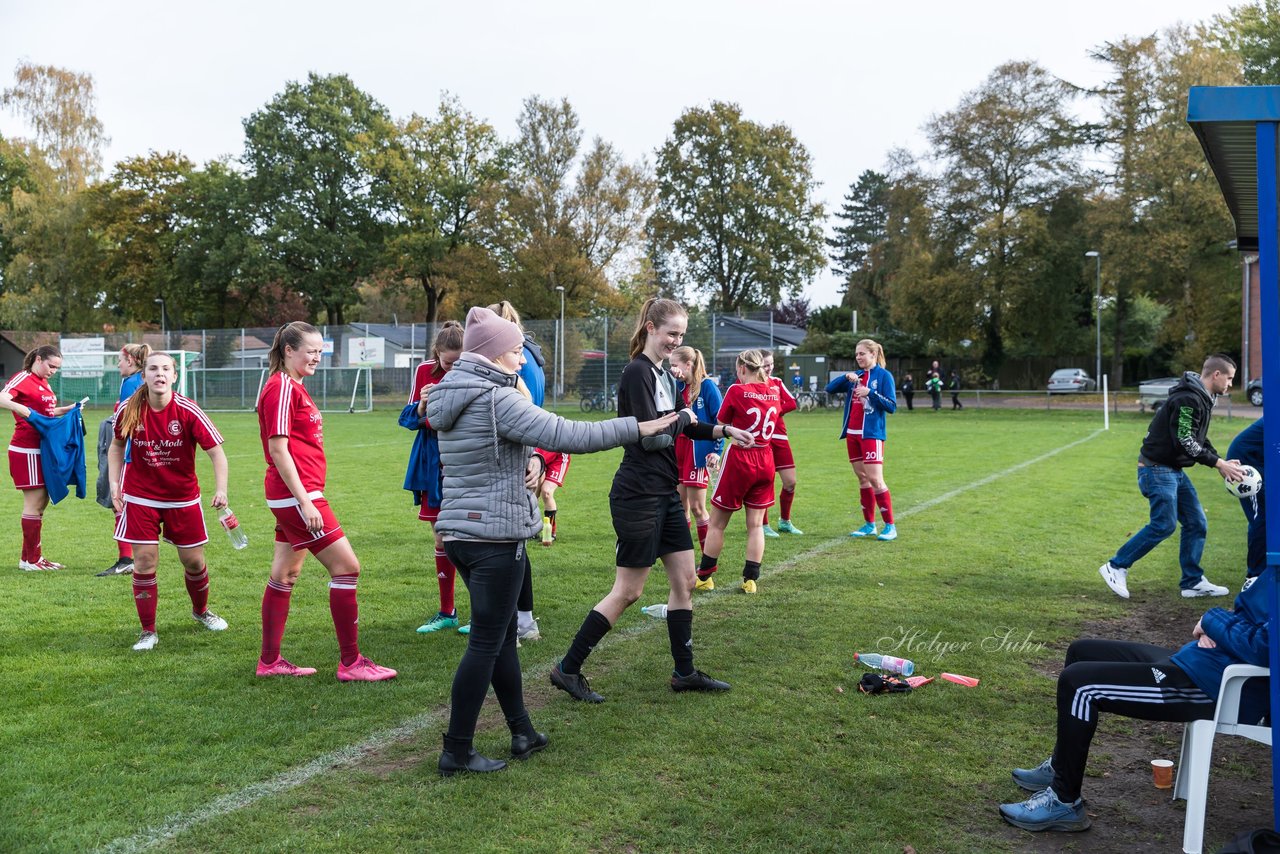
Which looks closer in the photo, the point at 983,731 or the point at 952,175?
the point at 983,731

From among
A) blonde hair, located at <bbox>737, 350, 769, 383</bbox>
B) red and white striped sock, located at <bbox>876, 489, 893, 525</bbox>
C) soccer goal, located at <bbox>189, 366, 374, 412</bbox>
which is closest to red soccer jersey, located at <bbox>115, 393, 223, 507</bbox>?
blonde hair, located at <bbox>737, 350, 769, 383</bbox>

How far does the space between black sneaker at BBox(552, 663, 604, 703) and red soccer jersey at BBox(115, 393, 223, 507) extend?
2.49m

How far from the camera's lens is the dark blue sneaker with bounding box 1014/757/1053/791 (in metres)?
3.92

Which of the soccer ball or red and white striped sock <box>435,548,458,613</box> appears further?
red and white striped sock <box>435,548,458,613</box>

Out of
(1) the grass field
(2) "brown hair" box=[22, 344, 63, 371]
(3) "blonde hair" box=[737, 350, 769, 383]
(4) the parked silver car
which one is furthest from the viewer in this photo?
(4) the parked silver car

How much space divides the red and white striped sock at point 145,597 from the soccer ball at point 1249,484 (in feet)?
18.9

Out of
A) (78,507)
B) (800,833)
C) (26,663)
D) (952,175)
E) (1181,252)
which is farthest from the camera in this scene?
(952,175)

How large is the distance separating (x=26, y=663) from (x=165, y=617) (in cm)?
109

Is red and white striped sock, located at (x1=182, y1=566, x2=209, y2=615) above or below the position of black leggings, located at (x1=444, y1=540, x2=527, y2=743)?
below

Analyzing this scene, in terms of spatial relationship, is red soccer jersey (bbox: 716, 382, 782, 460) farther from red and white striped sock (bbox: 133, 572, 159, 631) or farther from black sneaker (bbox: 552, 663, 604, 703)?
red and white striped sock (bbox: 133, 572, 159, 631)

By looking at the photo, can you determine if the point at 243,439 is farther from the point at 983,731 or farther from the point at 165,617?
the point at 983,731

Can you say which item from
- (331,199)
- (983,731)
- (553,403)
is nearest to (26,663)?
(983,731)

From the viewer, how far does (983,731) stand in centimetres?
458

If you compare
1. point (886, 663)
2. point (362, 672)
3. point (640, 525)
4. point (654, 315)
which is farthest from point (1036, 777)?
point (362, 672)
